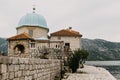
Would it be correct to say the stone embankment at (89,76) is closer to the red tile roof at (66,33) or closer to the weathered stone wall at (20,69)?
the weathered stone wall at (20,69)

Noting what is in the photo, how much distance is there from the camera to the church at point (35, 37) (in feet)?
96.0

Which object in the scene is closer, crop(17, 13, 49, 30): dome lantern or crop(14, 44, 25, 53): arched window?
crop(14, 44, 25, 53): arched window

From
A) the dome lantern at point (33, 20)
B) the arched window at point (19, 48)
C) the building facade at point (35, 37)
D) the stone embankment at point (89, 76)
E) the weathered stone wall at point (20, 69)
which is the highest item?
the dome lantern at point (33, 20)

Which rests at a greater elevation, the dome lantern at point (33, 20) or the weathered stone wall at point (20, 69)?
the dome lantern at point (33, 20)

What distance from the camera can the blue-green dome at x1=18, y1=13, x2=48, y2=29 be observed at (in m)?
41.4

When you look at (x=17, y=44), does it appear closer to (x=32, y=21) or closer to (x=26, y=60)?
(x=32, y=21)

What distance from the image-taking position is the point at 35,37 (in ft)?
135

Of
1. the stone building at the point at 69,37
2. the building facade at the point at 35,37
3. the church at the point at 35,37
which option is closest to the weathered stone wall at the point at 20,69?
the building facade at the point at 35,37

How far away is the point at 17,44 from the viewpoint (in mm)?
32906

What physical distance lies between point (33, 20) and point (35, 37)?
8.35ft

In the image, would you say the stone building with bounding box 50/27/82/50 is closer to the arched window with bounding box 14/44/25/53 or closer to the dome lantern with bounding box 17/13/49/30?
the dome lantern with bounding box 17/13/49/30

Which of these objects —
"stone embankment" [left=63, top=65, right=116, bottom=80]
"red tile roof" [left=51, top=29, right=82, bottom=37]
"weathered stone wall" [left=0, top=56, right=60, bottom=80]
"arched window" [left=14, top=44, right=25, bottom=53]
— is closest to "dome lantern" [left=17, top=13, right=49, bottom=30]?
"red tile roof" [left=51, top=29, right=82, bottom=37]

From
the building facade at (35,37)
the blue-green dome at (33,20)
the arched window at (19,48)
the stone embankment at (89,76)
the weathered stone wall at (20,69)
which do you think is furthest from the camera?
the blue-green dome at (33,20)

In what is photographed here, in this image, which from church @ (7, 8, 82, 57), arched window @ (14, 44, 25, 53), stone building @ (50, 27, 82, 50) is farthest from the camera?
stone building @ (50, 27, 82, 50)
